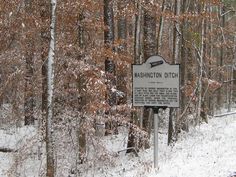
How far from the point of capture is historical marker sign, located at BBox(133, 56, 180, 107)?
9.79 meters

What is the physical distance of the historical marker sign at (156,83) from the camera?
9.79 metres

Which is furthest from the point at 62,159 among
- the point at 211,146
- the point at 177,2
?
the point at 177,2

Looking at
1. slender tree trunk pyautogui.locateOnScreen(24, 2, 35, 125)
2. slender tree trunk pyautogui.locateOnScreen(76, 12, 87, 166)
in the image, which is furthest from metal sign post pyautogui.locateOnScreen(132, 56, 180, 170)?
slender tree trunk pyautogui.locateOnScreen(24, 2, 35, 125)

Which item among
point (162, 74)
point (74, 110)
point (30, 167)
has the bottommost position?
point (30, 167)

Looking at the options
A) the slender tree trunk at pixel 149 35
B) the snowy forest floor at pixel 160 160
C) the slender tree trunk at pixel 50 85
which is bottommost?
the snowy forest floor at pixel 160 160

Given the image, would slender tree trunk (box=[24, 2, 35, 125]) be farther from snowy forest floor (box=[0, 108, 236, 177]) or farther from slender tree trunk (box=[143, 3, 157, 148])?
slender tree trunk (box=[143, 3, 157, 148])

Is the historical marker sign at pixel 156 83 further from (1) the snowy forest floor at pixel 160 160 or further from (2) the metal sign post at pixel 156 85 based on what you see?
(1) the snowy forest floor at pixel 160 160

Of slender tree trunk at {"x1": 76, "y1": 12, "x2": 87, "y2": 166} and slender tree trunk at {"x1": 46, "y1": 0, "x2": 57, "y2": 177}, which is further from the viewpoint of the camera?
slender tree trunk at {"x1": 76, "y1": 12, "x2": 87, "y2": 166}

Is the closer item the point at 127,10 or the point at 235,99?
the point at 127,10

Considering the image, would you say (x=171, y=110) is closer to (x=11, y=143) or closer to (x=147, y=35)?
(x=147, y=35)

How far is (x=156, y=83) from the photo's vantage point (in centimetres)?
994

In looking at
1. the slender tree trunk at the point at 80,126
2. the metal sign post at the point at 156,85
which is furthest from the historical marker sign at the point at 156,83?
the slender tree trunk at the point at 80,126

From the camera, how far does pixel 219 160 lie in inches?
366

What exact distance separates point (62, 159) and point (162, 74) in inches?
202
